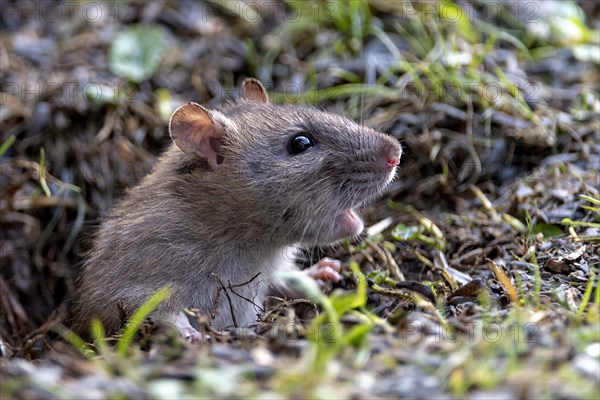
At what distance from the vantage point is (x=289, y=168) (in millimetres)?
5156

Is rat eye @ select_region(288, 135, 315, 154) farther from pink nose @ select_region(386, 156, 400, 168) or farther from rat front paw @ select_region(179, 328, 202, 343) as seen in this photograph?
rat front paw @ select_region(179, 328, 202, 343)

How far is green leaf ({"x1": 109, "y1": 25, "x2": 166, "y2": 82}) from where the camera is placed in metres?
7.73

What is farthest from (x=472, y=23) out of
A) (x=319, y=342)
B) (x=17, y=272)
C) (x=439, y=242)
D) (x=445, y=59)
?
(x=319, y=342)

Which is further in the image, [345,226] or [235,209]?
[345,226]

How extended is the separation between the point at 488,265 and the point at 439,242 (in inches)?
22.2

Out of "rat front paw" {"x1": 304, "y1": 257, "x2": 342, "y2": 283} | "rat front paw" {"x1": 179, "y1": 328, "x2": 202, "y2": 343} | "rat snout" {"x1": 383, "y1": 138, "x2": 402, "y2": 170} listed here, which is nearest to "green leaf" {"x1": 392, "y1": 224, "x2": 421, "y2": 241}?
"rat front paw" {"x1": 304, "y1": 257, "x2": 342, "y2": 283}

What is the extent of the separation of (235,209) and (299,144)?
1.90 ft

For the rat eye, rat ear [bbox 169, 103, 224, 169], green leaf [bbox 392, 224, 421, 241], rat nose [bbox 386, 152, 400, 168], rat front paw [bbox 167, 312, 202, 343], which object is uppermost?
rat ear [bbox 169, 103, 224, 169]

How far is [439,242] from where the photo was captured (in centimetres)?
570

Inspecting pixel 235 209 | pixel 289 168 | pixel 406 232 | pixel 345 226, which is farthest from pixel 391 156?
pixel 235 209

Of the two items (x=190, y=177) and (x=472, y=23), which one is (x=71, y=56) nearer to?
(x=190, y=177)

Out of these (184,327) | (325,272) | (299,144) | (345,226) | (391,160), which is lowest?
(325,272)

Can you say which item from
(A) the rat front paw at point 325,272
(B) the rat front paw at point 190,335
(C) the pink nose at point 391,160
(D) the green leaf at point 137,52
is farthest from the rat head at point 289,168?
(D) the green leaf at point 137,52

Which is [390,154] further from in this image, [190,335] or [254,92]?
[190,335]
